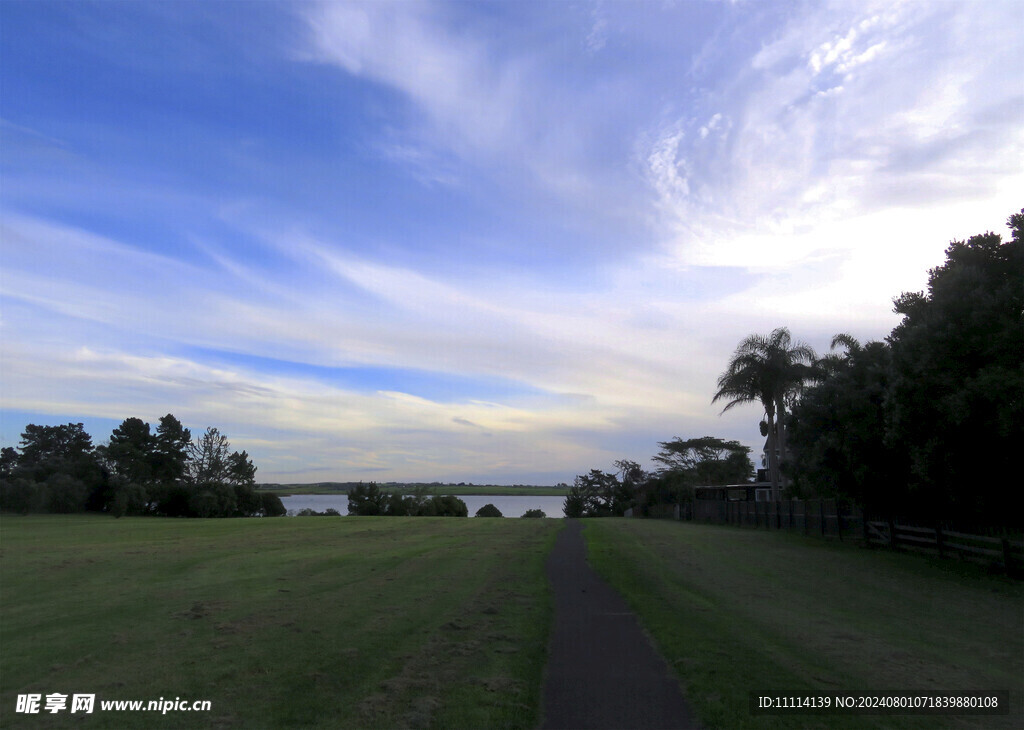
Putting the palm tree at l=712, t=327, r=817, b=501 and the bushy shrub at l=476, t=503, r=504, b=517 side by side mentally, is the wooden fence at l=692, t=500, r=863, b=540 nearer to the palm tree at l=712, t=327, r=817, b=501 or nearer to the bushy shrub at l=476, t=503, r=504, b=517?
the palm tree at l=712, t=327, r=817, b=501

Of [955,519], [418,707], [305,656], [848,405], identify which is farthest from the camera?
[848,405]

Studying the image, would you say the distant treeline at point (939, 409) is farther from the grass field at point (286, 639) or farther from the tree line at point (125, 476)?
the tree line at point (125, 476)

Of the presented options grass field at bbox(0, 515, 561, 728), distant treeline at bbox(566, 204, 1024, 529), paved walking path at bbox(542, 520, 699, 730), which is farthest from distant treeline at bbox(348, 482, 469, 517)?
paved walking path at bbox(542, 520, 699, 730)

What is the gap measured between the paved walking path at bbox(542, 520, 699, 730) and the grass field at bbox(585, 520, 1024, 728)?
28cm

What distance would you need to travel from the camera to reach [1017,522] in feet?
61.5

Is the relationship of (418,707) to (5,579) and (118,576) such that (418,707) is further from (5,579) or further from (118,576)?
(5,579)

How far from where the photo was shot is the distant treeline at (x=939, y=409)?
16.5 metres

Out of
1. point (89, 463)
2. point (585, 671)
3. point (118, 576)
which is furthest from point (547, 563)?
point (89, 463)

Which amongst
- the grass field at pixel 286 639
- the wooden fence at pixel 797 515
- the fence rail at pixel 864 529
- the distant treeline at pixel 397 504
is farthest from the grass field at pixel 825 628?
the distant treeline at pixel 397 504

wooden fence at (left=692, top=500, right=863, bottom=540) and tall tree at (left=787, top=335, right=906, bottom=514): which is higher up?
tall tree at (left=787, top=335, right=906, bottom=514)

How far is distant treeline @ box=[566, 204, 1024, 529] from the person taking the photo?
16547 millimetres

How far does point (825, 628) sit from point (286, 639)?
8.01 m

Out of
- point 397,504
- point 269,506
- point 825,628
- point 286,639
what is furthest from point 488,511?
point 286,639

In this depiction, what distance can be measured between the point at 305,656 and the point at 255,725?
8.25ft
